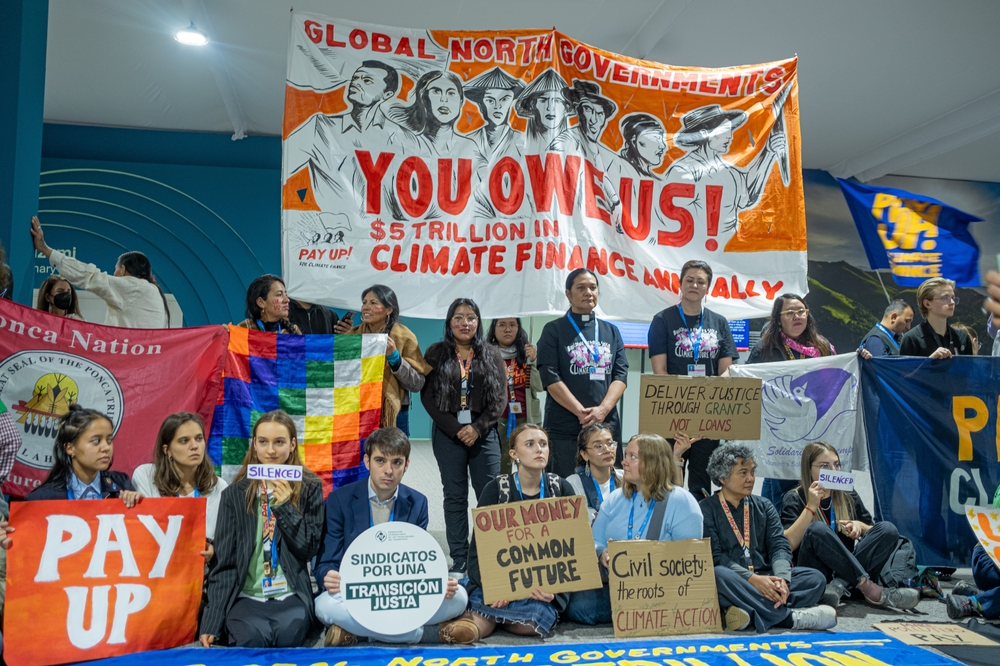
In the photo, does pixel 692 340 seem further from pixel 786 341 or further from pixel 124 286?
pixel 124 286

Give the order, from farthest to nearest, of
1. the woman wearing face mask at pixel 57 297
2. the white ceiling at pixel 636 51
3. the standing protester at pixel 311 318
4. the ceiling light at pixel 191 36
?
the ceiling light at pixel 191 36 → the white ceiling at pixel 636 51 → the standing protester at pixel 311 318 → the woman wearing face mask at pixel 57 297

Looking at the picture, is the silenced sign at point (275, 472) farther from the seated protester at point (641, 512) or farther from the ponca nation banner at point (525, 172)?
the seated protester at point (641, 512)

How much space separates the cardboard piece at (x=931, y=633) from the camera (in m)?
3.20

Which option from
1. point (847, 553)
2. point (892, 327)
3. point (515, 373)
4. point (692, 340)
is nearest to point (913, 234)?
point (692, 340)

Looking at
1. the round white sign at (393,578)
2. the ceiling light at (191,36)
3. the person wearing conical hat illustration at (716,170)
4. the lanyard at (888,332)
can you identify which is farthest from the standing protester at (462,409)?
the ceiling light at (191,36)

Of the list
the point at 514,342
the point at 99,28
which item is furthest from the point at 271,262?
the point at 514,342

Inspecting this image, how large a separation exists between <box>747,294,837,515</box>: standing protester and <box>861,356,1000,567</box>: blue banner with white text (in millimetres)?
321

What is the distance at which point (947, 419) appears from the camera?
14.4ft

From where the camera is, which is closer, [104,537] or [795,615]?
[104,537]

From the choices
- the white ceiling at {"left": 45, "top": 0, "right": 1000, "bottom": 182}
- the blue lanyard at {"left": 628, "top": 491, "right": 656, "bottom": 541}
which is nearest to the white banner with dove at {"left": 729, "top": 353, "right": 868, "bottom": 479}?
the blue lanyard at {"left": 628, "top": 491, "right": 656, "bottom": 541}

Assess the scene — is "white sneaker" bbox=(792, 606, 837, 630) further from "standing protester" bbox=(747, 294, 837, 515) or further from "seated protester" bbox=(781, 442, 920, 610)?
"standing protester" bbox=(747, 294, 837, 515)

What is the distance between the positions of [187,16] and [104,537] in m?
5.49

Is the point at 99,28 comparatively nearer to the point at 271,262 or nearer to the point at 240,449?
the point at 271,262

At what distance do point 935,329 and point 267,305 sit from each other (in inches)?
156
